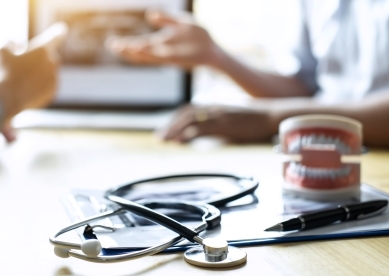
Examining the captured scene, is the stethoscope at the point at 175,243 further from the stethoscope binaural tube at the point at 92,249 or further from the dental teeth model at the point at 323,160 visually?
the dental teeth model at the point at 323,160

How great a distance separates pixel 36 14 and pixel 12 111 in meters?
0.62

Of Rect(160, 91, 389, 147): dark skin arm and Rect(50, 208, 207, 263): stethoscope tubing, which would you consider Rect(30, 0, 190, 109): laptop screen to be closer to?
Rect(160, 91, 389, 147): dark skin arm

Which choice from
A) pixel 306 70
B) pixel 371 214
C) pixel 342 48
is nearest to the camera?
pixel 371 214

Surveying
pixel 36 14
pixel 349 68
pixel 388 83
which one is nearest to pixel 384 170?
pixel 388 83

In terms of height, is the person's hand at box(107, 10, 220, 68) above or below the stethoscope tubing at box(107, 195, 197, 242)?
above

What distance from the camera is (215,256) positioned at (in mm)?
355

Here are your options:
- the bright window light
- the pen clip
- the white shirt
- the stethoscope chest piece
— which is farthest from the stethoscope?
the bright window light

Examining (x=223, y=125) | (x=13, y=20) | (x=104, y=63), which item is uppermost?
(x=13, y=20)

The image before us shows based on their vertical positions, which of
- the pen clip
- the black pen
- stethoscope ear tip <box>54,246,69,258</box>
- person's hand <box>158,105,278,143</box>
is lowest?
person's hand <box>158,105,278,143</box>

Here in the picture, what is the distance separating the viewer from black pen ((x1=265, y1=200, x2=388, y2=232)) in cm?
42

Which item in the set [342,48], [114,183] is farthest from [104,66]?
[114,183]

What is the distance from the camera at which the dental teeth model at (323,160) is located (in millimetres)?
534

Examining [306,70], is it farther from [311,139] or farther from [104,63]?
[311,139]

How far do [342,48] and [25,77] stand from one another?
25.7 inches
